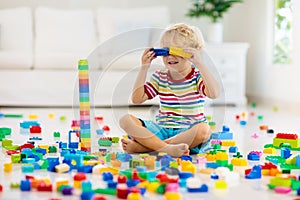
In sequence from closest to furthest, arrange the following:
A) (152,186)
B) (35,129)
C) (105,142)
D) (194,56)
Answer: (152,186) → (194,56) → (105,142) → (35,129)

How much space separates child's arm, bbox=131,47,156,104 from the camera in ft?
6.35

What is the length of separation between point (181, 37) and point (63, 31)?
9.14 ft

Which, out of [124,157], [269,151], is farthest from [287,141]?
[124,157]

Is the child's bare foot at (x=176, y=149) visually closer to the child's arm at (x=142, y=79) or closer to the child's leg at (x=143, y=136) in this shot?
the child's leg at (x=143, y=136)

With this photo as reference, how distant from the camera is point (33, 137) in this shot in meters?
2.51

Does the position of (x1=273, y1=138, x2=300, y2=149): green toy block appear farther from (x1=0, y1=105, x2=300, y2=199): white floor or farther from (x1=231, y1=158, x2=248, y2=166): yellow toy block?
(x1=231, y1=158, x2=248, y2=166): yellow toy block

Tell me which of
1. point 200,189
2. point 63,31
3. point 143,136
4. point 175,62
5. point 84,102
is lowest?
point 200,189

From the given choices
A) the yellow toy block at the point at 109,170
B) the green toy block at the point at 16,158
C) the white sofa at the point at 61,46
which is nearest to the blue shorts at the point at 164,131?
the yellow toy block at the point at 109,170

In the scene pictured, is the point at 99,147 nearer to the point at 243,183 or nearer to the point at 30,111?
the point at 243,183

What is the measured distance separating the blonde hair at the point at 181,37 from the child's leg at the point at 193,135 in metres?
0.31

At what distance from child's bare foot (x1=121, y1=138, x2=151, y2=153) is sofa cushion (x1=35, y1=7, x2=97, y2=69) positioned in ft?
7.80

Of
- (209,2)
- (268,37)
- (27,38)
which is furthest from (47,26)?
(268,37)

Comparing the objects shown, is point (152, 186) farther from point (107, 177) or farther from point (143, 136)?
point (143, 136)

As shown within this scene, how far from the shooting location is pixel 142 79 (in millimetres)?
2002
